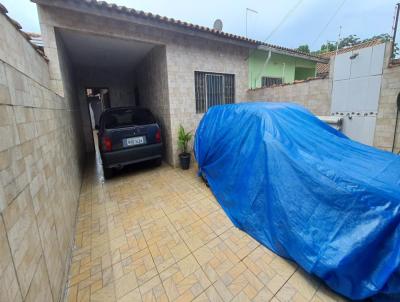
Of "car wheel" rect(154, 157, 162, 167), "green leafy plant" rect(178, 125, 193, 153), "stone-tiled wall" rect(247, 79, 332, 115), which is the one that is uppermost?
"stone-tiled wall" rect(247, 79, 332, 115)

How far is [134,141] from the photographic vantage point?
4262mm

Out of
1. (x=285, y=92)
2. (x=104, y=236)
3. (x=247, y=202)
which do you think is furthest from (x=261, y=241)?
(x=285, y=92)

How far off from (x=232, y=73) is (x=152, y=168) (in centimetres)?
397

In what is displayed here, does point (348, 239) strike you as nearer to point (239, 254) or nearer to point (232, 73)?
point (239, 254)

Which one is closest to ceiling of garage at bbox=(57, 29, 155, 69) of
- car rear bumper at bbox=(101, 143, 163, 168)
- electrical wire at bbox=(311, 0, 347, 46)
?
car rear bumper at bbox=(101, 143, 163, 168)

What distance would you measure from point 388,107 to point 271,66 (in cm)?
429

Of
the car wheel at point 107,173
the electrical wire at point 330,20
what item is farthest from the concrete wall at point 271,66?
the car wheel at point 107,173

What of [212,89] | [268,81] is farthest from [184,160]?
[268,81]

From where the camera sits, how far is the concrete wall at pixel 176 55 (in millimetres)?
3393

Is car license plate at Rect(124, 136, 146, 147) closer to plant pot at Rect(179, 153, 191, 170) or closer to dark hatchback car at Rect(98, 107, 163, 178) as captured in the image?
dark hatchback car at Rect(98, 107, 163, 178)

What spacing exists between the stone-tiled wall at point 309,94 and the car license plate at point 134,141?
396 centimetres

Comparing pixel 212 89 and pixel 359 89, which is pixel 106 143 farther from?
pixel 359 89

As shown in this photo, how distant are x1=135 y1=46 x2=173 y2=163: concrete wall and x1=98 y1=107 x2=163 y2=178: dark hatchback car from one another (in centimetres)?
45

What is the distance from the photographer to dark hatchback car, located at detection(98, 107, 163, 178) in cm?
398
